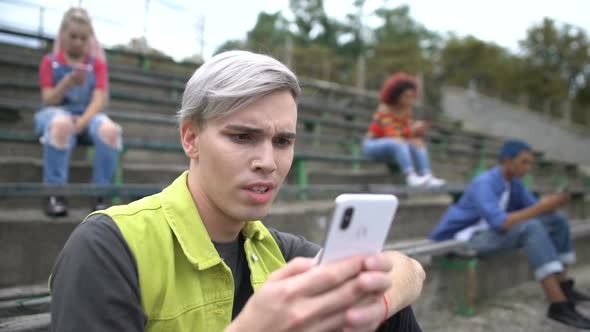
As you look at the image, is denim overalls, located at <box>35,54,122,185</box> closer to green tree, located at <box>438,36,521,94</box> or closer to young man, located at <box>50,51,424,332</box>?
young man, located at <box>50,51,424,332</box>

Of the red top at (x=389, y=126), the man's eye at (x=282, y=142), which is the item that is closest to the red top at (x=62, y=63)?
the man's eye at (x=282, y=142)

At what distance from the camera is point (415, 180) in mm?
4172

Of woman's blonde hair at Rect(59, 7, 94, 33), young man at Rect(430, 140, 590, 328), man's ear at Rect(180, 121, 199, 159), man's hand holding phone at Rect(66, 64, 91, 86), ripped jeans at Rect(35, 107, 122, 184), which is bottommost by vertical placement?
young man at Rect(430, 140, 590, 328)

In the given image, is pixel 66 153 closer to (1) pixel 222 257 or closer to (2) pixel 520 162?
(1) pixel 222 257

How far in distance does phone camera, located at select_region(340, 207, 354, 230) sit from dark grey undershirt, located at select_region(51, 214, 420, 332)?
41 cm

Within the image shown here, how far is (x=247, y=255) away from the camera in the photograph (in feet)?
3.87

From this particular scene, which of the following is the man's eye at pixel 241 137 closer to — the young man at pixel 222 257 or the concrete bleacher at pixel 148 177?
the young man at pixel 222 257

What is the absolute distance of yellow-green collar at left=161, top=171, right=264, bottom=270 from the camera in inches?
40.2

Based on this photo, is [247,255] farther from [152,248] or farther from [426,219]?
[426,219]

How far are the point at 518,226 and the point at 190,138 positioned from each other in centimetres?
274

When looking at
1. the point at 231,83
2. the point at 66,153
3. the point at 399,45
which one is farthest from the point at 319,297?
the point at 399,45

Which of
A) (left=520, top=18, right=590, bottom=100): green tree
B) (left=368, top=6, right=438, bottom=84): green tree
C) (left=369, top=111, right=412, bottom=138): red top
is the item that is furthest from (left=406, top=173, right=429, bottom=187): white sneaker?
(left=520, top=18, right=590, bottom=100): green tree

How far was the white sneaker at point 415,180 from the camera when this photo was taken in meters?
4.12

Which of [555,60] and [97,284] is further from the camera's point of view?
[555,60]
